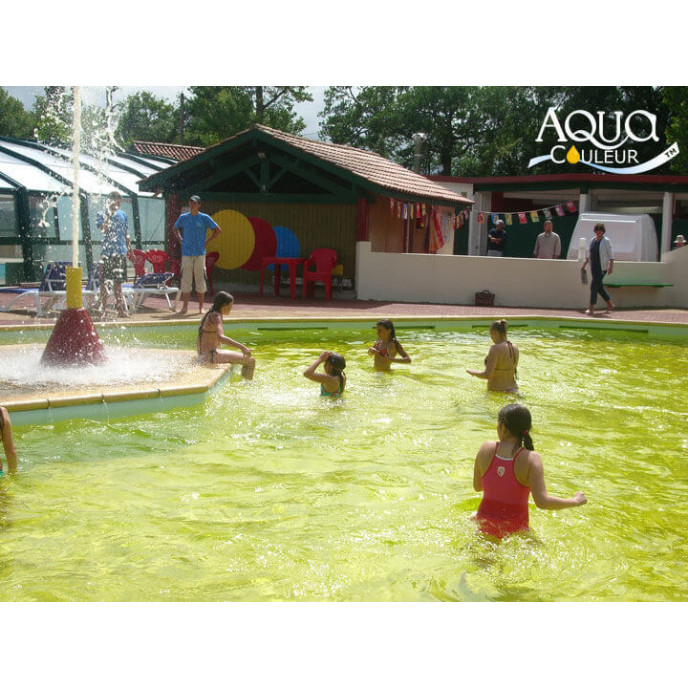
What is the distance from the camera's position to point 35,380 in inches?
326

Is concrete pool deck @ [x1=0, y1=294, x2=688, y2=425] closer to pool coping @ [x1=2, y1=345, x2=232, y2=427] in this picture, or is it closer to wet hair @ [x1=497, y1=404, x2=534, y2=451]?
pool coping @ [x1=2, y1=345, x2=232, y2=427]

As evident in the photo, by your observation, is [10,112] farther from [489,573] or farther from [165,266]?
[489,573]

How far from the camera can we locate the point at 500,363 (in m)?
8.82

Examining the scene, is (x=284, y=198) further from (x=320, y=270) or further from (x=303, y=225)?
(x=320, y=270)

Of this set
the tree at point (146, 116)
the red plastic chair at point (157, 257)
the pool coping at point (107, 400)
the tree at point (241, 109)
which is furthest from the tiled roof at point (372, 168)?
the tree at point (146, 116)

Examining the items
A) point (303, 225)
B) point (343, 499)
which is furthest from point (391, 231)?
point (343, 499)

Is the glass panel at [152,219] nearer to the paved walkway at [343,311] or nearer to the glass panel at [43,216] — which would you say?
the glass panel at [43,216]

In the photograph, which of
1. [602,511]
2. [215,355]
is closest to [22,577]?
[602,511]

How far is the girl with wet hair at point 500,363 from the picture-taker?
852 centimetres

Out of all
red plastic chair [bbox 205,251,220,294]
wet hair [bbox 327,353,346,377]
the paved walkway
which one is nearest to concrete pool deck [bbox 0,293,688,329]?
the paved walkway

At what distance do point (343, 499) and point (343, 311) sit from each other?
1034cm

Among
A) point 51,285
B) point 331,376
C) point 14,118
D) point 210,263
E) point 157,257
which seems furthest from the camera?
point 14,118

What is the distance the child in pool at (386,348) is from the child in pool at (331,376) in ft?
3.44

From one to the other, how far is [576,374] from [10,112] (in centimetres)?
6789
